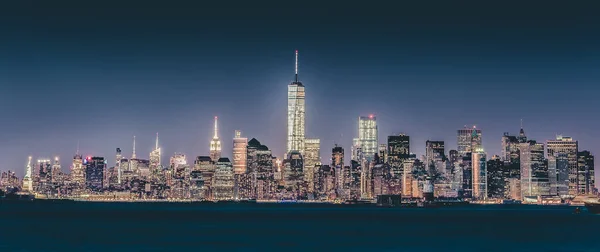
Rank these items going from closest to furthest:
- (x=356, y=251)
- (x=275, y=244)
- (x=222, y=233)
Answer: (x=356, y=251) < (x=275, y=244) < (x=222, y=233)

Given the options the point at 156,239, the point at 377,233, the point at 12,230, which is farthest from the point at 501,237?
the point at 12,230

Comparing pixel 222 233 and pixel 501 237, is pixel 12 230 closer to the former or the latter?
pixel 222 233

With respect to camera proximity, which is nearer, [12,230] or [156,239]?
[156,239]

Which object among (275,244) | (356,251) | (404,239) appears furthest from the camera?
(404,239)

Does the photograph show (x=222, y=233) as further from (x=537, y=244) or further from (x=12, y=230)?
(x=537, y=244)

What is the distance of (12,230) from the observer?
150 metres

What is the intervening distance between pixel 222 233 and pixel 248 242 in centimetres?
2322

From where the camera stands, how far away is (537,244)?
126 metres

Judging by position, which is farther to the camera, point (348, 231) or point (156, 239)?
point (348, 231)

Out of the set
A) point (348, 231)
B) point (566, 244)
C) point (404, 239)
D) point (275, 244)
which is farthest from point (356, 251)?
point (348, 231)

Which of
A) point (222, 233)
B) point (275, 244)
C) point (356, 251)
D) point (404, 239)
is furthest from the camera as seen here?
point (222, 233)

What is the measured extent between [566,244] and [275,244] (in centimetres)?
4269

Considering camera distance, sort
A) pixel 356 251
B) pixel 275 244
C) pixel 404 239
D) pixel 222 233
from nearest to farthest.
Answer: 1. pixel 356 251
2. pixel 275 244
3. pixel 404 239
4. pixel 222 233

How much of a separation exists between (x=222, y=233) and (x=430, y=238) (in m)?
35.5
